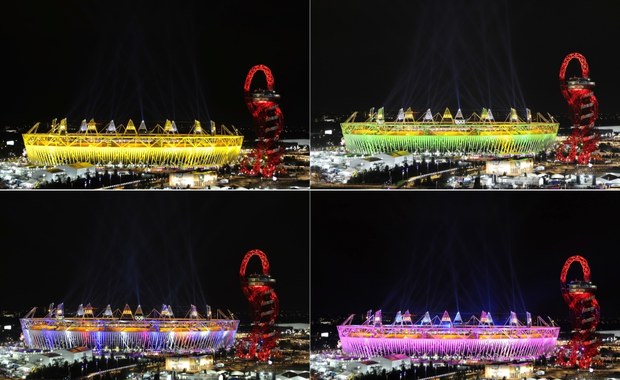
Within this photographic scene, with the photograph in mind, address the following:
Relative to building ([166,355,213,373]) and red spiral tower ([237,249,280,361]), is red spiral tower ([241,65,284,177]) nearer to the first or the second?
red spiral tower ([237,249,280,361])

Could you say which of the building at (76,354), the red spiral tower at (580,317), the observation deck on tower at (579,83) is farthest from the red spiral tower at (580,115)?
the building at (76,354)

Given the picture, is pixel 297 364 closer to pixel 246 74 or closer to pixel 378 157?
pixel 378 157

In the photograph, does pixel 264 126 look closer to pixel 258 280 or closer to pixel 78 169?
pixel 258 280

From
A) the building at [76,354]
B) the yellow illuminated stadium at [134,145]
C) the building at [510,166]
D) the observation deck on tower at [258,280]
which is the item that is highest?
the yellow illuminated stadium at [134,145]

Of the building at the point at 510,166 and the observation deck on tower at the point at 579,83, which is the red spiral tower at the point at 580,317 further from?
the observation deck on tower at the point at 579,83

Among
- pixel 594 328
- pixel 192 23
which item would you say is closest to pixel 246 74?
pixel 192 23
